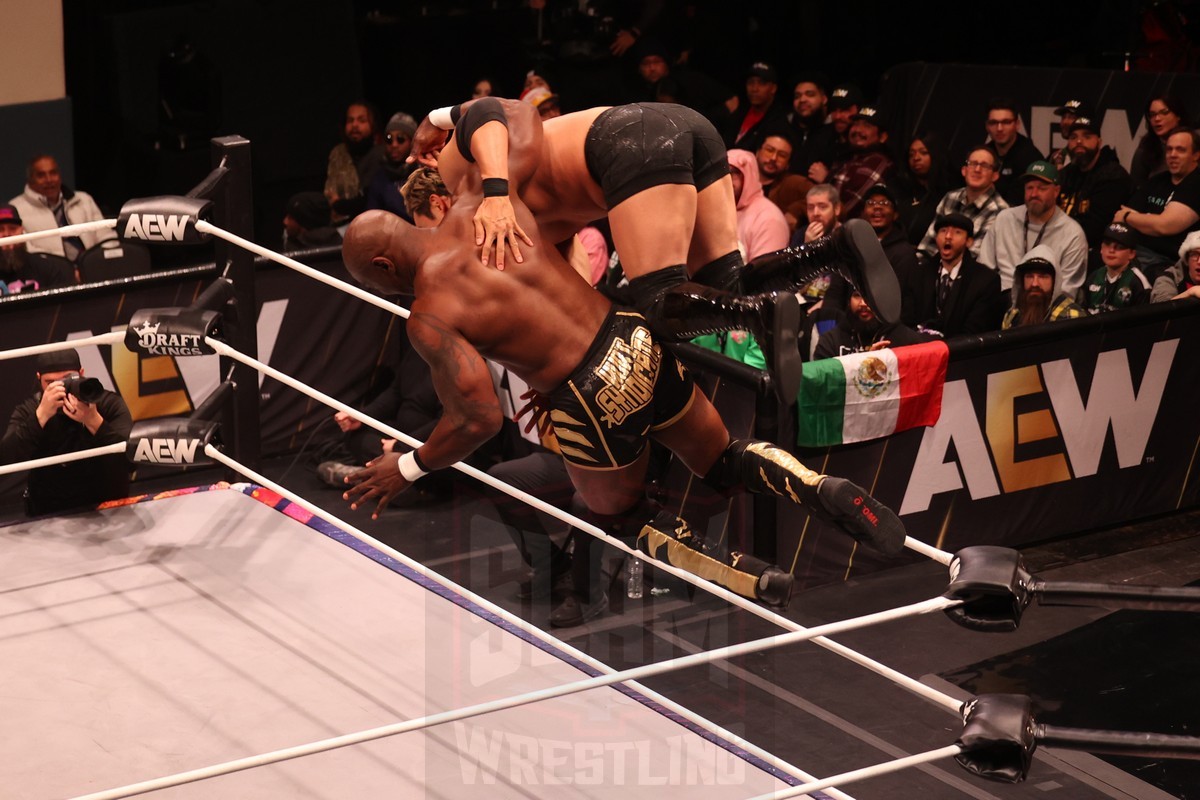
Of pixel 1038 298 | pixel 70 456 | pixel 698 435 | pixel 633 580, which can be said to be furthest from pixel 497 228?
pixel 1038 298

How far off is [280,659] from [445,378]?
0.81 m

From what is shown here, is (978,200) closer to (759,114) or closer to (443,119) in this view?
(759,114)

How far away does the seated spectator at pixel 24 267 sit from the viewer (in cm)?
679

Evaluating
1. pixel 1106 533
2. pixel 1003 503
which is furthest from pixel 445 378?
pixel 1106 533

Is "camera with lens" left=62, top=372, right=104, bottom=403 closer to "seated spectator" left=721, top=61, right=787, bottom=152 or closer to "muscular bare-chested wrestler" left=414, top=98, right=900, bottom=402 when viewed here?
"muscular bare-chested wrestler" left=414, top=98, right=900, bottom=402

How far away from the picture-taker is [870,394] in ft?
17.3

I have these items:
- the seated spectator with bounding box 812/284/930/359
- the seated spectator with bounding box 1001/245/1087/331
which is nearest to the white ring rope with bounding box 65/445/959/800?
the seated spectator with bounding box 812/284/930/359

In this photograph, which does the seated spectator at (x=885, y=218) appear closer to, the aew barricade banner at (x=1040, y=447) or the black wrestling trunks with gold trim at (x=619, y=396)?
the aew barricade banner at (x=1040, y=447)

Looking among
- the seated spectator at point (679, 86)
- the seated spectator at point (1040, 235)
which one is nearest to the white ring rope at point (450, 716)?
the seated spectator at point (1040, 235)

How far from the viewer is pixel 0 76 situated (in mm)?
8523

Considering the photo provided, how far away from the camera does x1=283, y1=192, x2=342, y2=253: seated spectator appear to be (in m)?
7.34

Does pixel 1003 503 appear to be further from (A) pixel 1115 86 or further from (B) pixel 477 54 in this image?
(B) pixel 477 54

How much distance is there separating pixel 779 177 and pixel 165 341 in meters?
4.35

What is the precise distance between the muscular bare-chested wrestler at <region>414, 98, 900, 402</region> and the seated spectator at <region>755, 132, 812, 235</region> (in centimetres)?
421
